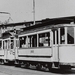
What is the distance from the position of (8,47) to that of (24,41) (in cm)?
493

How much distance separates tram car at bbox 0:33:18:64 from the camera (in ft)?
80.0

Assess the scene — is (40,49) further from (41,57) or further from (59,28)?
(59,28)

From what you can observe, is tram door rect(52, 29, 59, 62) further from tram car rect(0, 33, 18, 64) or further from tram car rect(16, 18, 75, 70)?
tram car rect(0, 33, 18, 64)

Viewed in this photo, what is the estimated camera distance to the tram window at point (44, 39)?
1773cm

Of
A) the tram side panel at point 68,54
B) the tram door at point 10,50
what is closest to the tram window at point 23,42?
the tram door at point 10,50

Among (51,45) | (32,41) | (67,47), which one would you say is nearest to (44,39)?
(51,45)

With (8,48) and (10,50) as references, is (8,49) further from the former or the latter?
(10,50)

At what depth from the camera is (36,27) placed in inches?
780

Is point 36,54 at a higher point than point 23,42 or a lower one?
lower

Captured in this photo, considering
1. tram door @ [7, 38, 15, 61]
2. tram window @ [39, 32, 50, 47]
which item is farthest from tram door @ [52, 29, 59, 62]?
tram door @ [7, 38, 15, 61]

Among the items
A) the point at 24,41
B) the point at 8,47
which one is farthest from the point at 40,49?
the point at 8,47

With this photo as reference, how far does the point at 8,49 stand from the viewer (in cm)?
2588

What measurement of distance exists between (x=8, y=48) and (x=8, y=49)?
5.9 inches

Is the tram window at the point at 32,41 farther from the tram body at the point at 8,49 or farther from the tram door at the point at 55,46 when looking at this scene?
the tram body at the point at 8,49
